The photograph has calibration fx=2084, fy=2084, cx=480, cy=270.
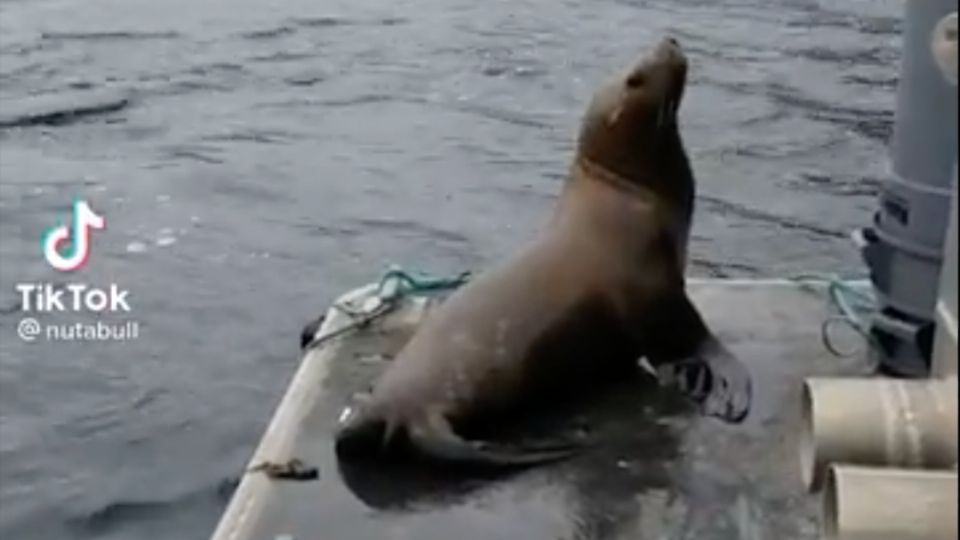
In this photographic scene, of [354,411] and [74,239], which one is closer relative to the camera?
[354,411]

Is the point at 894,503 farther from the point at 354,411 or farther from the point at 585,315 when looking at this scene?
the point at 585,315

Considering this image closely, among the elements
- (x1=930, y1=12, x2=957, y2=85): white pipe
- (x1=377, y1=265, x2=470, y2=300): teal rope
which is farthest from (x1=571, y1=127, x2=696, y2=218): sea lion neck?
(x1=930, y1=12, x2=957, y2=85): white pipe

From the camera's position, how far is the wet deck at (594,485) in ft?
13.6

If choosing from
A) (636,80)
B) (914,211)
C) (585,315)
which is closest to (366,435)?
(585,315)

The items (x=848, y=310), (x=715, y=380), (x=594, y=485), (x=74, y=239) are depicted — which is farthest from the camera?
(x=74, y=239)

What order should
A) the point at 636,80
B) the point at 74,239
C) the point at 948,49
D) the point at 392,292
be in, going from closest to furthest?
the point at 948,49, the point at 636,80, the point at 392,292, the point at 74,239

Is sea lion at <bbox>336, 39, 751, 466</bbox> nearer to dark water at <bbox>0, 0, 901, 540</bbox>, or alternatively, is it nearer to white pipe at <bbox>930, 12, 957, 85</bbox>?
dark water at <bbox>0, 0, 901, 540</bbox>

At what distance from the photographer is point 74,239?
9.10m

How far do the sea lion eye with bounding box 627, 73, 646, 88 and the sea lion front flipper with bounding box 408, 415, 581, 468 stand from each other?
1028 mm

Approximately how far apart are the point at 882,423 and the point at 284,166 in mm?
8901

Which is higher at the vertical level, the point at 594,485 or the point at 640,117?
the point at 640,117

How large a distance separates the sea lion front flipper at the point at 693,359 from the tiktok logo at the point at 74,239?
4325mm

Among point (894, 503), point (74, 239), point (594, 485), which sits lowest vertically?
point (74, 239)

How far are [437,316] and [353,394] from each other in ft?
0.89
